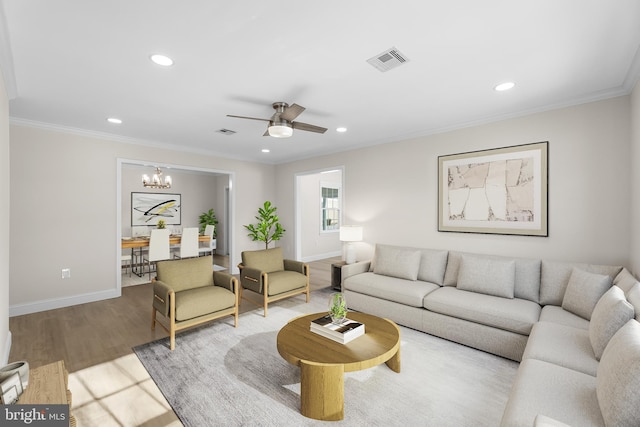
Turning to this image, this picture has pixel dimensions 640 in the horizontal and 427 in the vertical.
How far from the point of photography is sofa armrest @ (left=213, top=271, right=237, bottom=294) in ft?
11.3

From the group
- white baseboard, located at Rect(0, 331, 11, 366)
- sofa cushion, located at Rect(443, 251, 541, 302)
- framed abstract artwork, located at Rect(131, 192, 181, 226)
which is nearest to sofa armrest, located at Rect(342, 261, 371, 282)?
sofa cushion, located at Rect(443, 251, 541, 302)

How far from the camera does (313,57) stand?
89.7 inches

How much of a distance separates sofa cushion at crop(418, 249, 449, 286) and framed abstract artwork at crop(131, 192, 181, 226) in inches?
268

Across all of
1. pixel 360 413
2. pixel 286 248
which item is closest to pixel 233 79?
pixel 360 413

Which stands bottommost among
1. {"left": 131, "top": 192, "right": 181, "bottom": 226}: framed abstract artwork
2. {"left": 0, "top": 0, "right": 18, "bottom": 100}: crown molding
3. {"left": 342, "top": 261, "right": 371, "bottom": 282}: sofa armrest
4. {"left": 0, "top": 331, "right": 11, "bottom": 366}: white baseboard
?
{"left": 0, "top": 331, "right": 11, "bottom": 366}: white baseboard

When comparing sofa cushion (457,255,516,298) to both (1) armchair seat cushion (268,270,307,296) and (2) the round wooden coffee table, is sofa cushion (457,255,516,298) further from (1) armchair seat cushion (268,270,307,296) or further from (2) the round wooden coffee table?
(1) armchair seat cushion (268,270,307,296)

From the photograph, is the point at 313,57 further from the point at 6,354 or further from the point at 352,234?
the point at 6,354

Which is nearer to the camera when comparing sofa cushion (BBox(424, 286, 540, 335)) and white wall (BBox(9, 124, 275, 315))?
sofa cushion (BBox(424, 286, 540, 335))

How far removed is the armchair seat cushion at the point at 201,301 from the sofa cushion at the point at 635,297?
340cm

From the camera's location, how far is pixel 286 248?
6.69 metres

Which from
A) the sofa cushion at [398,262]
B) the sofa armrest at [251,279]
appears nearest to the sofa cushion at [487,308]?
the sofa cushion at [398,262]

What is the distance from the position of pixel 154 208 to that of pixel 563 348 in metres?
8.37

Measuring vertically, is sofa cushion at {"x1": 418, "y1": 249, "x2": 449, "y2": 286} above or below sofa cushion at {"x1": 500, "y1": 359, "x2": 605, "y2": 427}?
above

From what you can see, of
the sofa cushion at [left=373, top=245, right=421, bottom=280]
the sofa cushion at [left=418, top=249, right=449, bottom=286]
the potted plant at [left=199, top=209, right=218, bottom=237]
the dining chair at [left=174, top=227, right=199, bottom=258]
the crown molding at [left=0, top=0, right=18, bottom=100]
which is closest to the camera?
the crown molding at [left=0, top=0, right=18, bottom=100]
